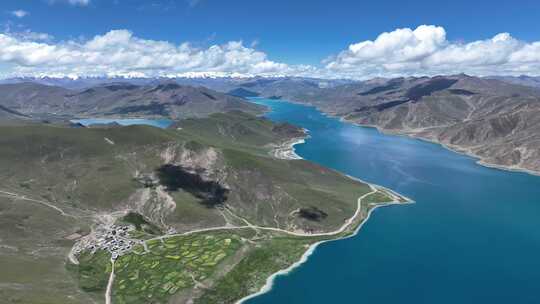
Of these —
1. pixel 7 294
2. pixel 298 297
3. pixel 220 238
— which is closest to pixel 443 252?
pixel 298 297

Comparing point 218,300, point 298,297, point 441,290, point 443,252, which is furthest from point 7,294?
point 443,252

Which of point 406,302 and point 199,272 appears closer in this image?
point 406,302

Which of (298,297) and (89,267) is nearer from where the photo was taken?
(298,297)

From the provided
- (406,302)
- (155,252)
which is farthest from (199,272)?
(406,302)

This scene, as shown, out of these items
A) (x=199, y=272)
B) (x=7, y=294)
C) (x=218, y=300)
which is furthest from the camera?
(x=199, y=272)

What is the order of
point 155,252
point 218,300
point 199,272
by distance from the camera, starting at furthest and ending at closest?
1. point 155,252
2. point 199,272
3. point 218,300

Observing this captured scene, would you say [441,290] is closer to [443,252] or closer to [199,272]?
[443,252]

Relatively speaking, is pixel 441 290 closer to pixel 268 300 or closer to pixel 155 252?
pixel 268 300

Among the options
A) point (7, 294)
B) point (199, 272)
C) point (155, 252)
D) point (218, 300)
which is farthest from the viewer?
point (155, 252)

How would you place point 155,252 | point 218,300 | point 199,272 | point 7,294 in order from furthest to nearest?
point 155,252 < point 199,272 < point 218,300 < point 7,294
